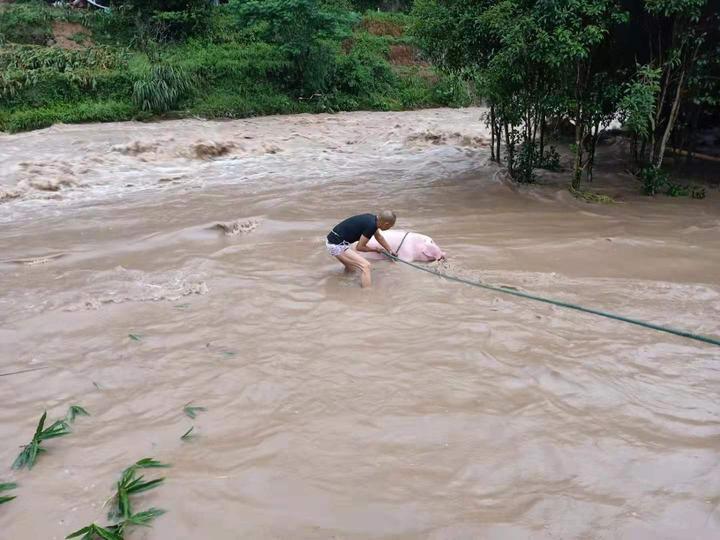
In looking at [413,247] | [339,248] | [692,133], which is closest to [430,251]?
[413,247]

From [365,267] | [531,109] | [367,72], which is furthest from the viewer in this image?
[367,72]

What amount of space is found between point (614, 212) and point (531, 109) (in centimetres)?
251

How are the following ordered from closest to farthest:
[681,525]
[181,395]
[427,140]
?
[681,525] → [181,395] → [427,140]

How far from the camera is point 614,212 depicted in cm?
882

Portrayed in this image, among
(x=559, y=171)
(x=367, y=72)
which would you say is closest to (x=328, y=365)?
(x=559, y=171)

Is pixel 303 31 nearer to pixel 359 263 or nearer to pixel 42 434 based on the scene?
pixel 359 263

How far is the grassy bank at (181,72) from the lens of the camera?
16781mm

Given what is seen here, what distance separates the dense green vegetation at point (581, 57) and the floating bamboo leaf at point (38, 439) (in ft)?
22.2

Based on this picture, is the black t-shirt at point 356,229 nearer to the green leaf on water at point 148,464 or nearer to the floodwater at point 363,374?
the floodwater at point 363,374

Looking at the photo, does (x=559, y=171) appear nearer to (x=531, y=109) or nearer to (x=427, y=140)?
(x=531, y=109)

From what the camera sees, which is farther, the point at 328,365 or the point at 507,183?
the point at 507,183

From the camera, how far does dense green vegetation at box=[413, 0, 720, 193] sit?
7770 mm

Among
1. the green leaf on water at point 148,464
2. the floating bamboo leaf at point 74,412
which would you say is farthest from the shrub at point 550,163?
the green leaf on water at point 148,464

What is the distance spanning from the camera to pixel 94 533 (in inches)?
109
